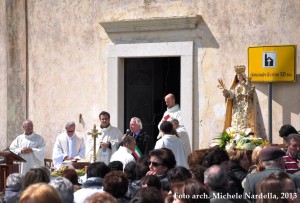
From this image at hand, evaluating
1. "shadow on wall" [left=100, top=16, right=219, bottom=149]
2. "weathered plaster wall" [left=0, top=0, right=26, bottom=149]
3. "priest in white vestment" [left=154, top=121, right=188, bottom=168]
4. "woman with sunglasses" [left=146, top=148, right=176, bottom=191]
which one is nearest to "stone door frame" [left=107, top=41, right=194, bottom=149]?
"shadow on wall" [left=100, top=16, right=219, bottom=149]

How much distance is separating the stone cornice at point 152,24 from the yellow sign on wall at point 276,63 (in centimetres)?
161

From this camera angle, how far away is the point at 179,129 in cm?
1355

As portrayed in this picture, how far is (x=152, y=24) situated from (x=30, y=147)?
333cm

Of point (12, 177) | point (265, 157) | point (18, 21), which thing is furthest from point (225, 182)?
point (18, 21)

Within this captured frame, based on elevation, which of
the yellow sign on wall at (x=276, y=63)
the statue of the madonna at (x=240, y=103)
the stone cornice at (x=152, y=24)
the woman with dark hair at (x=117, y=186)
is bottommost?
the woman with dark hair at (x=117, y=186)

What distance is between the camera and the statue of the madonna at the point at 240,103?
1280 cm

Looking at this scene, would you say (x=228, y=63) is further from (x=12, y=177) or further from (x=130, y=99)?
(x=12, y=177)

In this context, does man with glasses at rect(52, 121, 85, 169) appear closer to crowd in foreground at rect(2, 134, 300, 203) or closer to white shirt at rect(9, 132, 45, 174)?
white shirt at rect(9, 132, 45, 174)

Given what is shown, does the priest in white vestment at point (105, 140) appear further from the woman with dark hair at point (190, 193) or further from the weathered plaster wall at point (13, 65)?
the woman with dark hair at point (190, 193)

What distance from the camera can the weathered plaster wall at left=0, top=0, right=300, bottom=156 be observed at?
513 inches

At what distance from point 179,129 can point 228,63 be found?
1503 millimetres

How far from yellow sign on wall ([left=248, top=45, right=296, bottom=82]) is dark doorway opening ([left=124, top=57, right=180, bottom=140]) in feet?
9.28

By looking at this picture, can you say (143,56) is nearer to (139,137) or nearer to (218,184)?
(139,137)

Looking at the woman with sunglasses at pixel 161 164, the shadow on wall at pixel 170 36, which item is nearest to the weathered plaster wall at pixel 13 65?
the shadow on wall at pixel 170 36
